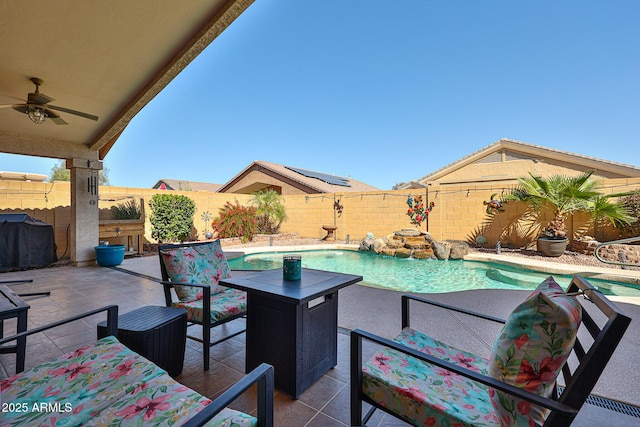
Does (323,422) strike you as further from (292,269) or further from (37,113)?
(37,113)

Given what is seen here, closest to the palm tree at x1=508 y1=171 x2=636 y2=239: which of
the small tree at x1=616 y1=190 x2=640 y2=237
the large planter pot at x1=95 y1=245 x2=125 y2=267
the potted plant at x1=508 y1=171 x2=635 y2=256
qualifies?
the potted plant at x1=508 y1=171 x2=635 y2=256

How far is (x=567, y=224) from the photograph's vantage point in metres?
7.39

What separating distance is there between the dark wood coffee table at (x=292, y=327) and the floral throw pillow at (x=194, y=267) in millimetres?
629

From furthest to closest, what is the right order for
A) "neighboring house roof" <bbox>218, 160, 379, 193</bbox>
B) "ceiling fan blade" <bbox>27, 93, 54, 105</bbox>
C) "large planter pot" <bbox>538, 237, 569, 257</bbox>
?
"neighboring house roof" <bbox>218, 160, 379, 193</bbox>, "large planter pot" <bbox>538, 237, 569, 257</bbox>, "ceiling fan blade" <bbox>27, 93, 54, 105</bbox>

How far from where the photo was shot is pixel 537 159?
10.9 meters

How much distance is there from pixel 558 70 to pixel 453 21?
3.31m

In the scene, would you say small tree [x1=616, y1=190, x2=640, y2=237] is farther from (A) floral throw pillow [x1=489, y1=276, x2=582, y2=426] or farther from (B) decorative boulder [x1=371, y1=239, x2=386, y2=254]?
(A) floral throw pillow [x1=489, y1=276, x2=582, y2=426]

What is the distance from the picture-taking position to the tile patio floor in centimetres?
172

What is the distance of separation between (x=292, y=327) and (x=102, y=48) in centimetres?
340

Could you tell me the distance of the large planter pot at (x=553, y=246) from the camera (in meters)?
6.85

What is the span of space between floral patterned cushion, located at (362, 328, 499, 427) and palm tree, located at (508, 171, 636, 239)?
→ 24.3ft

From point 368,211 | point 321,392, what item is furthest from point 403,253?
point 321,392

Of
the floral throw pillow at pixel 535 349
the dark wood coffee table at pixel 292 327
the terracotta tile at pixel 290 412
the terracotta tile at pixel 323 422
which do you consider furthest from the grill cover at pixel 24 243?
the floral throw pillow at pixel 535 349

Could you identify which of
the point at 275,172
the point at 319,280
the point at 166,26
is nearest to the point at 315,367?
the point at 319,280
